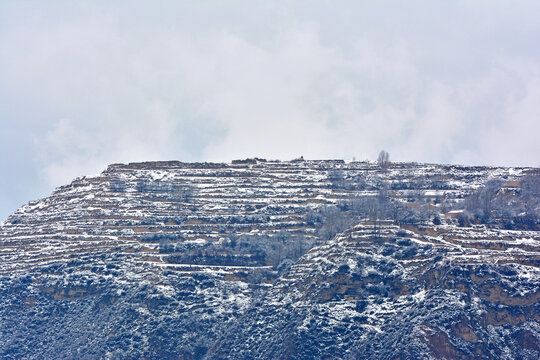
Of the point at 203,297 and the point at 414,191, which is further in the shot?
the point at 414,191

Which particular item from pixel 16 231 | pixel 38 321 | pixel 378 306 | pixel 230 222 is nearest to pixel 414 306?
pixel 378 306

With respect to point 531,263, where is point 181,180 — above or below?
above

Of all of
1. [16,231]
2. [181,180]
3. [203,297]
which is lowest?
[203,297]

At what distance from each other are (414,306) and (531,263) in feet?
58.5

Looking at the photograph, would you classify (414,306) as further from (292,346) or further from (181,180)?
(181,180)

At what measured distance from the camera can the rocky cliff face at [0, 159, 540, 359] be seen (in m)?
150

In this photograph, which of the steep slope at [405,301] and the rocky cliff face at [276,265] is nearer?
the steep slope at [405,301]

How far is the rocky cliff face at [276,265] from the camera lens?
5886 inches

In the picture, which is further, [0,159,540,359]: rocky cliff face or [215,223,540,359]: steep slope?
[0,159,540,359]: rocky cliff face

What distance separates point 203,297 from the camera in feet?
537

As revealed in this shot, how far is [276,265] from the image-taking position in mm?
170500

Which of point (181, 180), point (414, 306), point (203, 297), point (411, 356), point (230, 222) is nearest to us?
point (411, 356)

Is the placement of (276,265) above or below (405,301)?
above

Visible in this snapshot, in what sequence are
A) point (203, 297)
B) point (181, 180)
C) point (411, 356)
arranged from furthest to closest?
point (181, 180) → point (203, 297) → point (411, 356)
